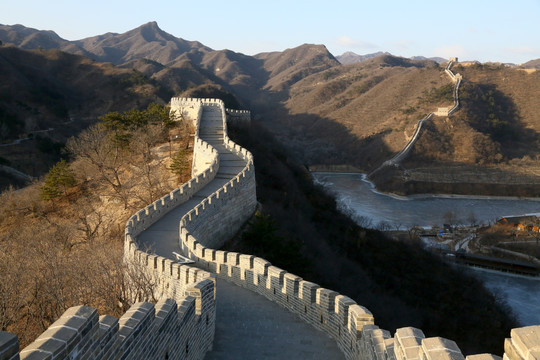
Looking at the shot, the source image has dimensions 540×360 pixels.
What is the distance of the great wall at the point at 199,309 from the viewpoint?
3232 mm

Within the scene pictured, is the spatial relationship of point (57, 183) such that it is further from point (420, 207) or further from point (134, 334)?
point (420, 207)

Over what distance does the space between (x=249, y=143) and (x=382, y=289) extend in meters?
15.8

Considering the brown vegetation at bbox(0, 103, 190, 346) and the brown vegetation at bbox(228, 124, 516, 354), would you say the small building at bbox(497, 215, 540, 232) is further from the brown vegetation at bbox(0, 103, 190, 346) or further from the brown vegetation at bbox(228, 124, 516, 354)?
the brown vegetation at bbox(0, 103, 190, 346)

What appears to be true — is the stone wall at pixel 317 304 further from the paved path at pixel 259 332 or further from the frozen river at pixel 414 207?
the frozen river at pixel 414 207

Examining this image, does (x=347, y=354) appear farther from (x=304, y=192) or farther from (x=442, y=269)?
(x=304, y=192)

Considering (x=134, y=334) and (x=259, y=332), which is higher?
(x=134, y=334)

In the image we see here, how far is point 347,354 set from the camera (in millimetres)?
7109

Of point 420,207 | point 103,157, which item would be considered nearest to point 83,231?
point 103,157

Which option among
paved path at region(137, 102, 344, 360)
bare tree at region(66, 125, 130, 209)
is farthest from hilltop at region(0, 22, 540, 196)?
paved path at region(137, 102, 344, 360)

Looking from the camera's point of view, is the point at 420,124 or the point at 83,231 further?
the point at 420,124

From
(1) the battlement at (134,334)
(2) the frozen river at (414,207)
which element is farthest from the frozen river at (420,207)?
(1) the battlement at (134,334)

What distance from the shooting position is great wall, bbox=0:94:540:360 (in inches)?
127

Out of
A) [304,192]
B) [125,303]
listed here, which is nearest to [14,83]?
[304,192]

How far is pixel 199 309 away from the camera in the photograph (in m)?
6.94
